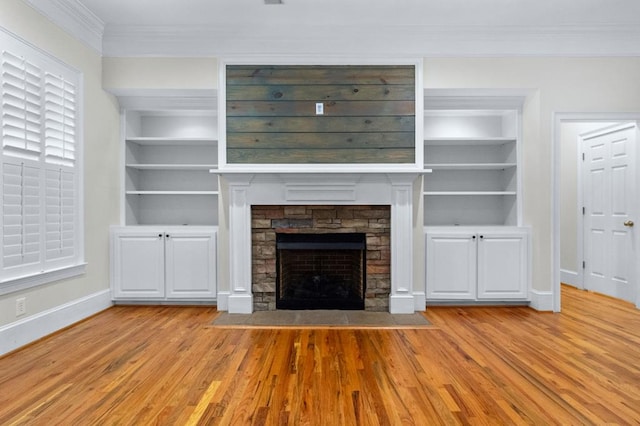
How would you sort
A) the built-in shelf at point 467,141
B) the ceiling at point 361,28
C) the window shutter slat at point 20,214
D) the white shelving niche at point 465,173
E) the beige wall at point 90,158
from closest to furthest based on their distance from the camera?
1. the window shutter slat at point 20,214
2. the beige wall at point 90,158
3. the ceiling at point 361,28
4. the built-in shelf at point 467,141
5. the white shelving niche at point 465,173

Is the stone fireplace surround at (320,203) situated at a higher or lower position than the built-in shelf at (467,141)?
lower

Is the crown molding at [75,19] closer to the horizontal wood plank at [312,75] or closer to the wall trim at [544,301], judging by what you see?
the horizontal wood plank at [312,75]

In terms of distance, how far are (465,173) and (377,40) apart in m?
1.84

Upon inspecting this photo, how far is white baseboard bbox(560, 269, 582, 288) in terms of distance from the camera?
5496 mm

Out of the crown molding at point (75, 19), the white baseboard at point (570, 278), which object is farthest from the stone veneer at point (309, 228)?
the white baseboard at point (570, 278)

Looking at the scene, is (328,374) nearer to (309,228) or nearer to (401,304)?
(401,304)

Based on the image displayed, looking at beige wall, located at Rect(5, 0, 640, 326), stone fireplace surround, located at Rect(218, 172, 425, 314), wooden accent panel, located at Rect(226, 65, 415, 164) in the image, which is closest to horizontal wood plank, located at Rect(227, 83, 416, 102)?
wooden accent panel, located at Rect(226, 65, 415, 164)

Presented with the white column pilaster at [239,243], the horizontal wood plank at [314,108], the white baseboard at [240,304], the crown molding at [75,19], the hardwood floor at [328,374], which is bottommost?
the hardwood floor at [328,374]

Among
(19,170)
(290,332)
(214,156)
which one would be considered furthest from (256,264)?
(19,170)

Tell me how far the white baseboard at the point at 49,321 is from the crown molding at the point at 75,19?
2452 mm

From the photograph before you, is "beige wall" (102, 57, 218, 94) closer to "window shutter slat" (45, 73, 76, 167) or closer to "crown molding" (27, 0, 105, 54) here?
"crown molding" (27, 0, 105, 54)

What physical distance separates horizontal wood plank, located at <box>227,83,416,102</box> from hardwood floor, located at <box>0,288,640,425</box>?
7.33 ft

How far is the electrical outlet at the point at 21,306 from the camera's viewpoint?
10.2 feet

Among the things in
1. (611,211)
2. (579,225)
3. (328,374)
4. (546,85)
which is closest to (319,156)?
(328,374)
